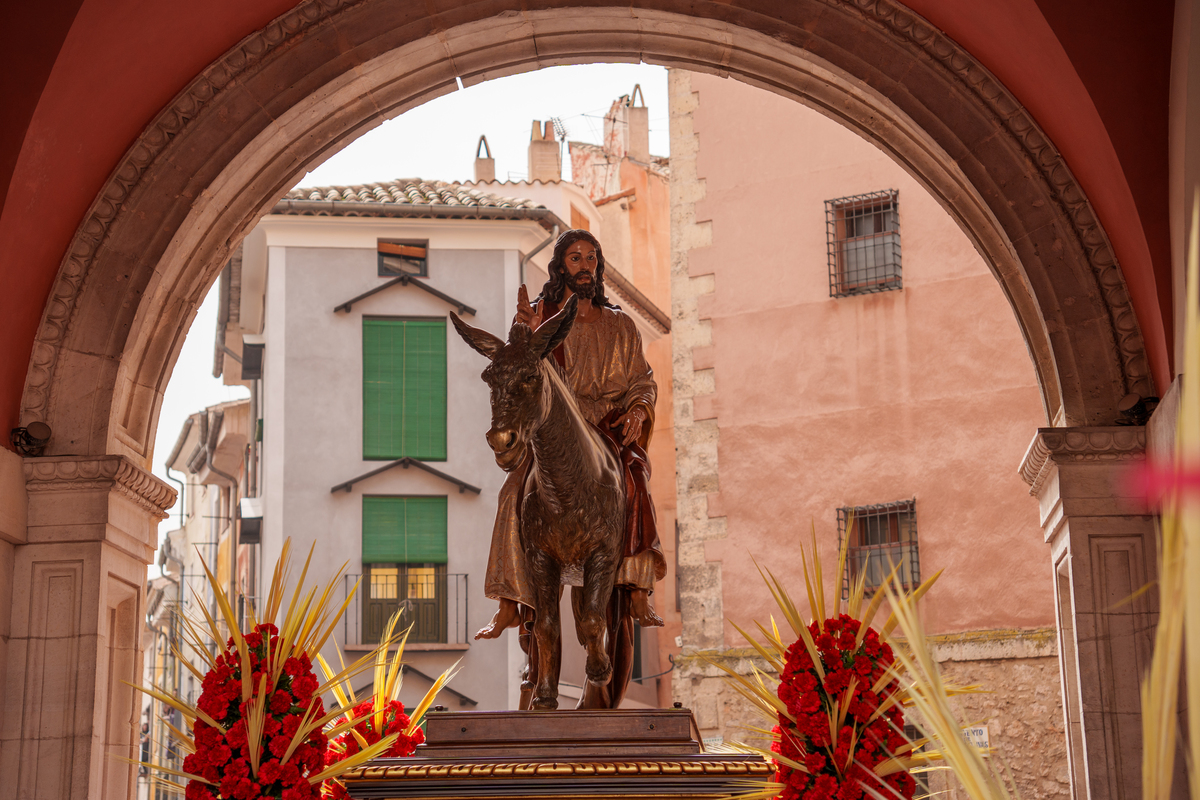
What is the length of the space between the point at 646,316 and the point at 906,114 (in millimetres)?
14548

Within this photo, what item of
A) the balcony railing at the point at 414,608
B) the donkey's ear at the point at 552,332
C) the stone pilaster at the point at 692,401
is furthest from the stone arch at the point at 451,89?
the balcony railing at the point at 414,608

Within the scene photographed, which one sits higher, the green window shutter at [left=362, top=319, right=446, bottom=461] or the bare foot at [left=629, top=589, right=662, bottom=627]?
the green window shutter at [left=362, top=319, right=446, bottom=461]

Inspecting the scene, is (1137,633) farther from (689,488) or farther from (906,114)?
(689,488)

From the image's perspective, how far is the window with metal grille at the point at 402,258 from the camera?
17.8m

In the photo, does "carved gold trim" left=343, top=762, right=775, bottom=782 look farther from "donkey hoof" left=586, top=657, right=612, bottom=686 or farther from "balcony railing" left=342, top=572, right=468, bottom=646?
"balcony railing" left=342, top=572, right=468, bottom=646

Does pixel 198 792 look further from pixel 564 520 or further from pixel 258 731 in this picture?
pixel 564 520

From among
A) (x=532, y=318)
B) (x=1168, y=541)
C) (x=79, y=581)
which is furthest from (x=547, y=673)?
(x=1168, y=541)

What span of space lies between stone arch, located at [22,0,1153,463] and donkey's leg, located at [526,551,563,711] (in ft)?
6.15

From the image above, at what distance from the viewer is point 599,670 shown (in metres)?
5.06

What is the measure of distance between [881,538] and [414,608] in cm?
570

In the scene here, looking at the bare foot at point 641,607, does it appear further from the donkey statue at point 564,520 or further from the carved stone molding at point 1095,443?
the carved stone molding at point 1095,443

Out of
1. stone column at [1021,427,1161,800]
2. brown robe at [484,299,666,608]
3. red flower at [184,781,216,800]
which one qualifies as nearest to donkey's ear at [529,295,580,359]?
brown robe at [484,299,666,608]

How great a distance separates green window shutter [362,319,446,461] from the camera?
17.3 m

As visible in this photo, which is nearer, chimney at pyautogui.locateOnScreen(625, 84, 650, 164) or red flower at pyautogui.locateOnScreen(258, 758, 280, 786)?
red flower at pyautogui.locateOnScreen(258, 758, 280, 786)
